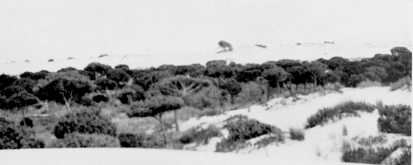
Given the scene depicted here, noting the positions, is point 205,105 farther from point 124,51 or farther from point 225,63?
point 124,51

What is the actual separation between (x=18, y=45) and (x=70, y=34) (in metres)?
1.25

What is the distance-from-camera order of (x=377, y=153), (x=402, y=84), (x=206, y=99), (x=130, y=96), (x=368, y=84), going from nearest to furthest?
(x=377, y=153) < (x=402, y=84) < (x=368, y=84) < (x=206, y=99) < (x=130, y=96)

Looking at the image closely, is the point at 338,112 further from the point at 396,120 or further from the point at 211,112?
the point at 211,112

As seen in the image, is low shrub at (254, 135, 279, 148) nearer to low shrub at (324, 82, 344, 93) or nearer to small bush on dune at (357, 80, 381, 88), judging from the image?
low shrub at (324, 82, 344, 93)

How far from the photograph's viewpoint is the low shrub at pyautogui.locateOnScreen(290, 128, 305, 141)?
25.2ft

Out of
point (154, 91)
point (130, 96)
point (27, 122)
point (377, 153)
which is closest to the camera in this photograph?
point (377, 153)

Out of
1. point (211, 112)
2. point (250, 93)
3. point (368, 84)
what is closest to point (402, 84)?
point (368, 84)

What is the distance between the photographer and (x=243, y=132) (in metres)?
8.16

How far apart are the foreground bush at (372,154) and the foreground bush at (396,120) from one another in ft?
1.00

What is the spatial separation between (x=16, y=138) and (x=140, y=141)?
97.9 inches

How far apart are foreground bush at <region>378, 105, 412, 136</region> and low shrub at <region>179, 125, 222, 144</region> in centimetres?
262

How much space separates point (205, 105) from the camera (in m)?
8.86

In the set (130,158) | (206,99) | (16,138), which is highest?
(206,99)

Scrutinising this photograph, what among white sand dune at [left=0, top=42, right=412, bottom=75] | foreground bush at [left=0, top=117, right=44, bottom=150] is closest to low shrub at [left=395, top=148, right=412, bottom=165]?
white sand dune at [left=0, top=42, right=412, bottom=75]
